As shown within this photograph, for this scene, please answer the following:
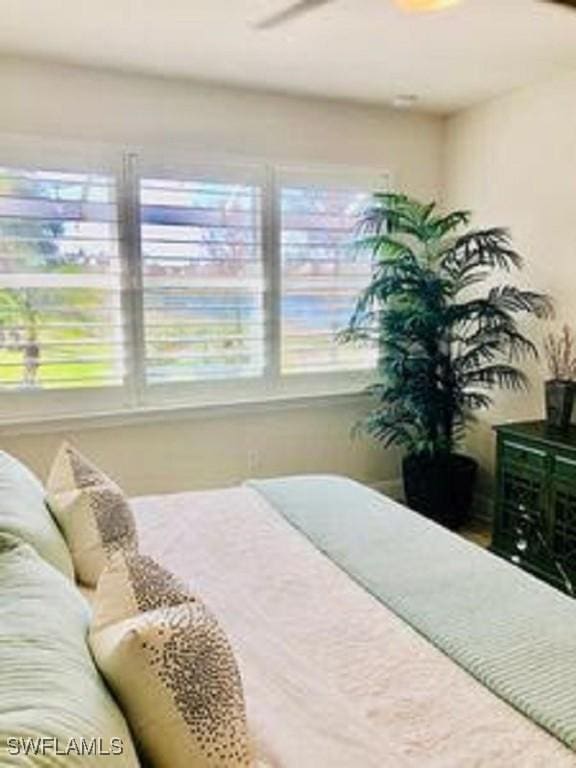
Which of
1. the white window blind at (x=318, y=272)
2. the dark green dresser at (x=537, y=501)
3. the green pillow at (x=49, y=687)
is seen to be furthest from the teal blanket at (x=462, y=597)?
the white window blind at (x=318, y=272)

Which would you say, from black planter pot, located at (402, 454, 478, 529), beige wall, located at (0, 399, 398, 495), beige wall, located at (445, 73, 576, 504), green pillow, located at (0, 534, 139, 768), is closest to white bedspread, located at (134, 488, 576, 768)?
green pillow, located at (0, 534, 139, 768)

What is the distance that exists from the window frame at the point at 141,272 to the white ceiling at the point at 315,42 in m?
0.43

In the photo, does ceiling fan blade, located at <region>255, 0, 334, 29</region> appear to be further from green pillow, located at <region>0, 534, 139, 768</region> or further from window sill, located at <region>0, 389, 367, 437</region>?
window sill, located at <region>0, 389, 367, 437</region>

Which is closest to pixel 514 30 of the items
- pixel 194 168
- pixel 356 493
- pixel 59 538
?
pixel 194 168

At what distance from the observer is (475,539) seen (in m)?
3.95

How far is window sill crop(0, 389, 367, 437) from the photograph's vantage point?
11.6ft

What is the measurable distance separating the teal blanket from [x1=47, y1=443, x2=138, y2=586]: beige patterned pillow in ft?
2.02

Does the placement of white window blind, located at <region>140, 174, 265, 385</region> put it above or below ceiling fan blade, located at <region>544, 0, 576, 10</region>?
below

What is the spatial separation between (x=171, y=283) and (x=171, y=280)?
17mm

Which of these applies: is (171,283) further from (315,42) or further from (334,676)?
(334,676)

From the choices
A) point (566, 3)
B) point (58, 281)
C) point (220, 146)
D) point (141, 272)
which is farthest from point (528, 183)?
point (58, 281)

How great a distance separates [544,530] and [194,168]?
2636 millimetres

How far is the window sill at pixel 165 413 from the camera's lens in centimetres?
354

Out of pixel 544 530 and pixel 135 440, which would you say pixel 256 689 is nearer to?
pixel 544 530
